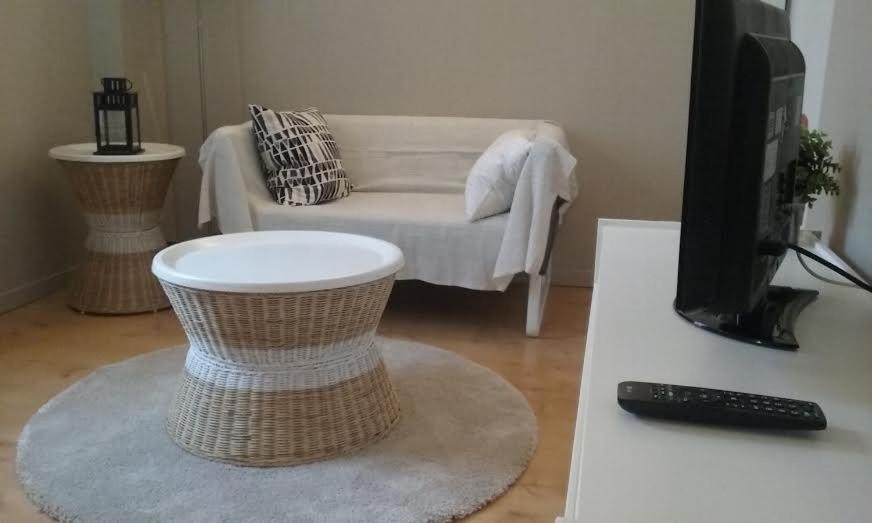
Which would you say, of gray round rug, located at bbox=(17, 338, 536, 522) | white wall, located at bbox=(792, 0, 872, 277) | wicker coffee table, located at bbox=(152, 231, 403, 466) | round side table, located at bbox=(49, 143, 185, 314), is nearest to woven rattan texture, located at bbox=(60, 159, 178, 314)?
round side table, located at bbox=(49, 143, 185, 314)

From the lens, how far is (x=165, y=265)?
1.83 meters

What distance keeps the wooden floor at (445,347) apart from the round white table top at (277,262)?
0.58 m

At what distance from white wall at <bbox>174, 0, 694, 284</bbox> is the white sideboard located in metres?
2.23

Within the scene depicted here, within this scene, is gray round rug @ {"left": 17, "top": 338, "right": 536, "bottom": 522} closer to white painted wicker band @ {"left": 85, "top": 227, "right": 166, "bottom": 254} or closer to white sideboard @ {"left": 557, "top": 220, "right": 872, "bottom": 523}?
white sideboard @ {"left": 557, "top": 220, "right": 872, "bottom": 523}

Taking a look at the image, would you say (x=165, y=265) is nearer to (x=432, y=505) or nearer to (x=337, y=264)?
(x=337, y=264)

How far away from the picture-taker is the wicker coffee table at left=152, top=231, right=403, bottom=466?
169 centimetres

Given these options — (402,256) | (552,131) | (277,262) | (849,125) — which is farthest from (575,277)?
(849,125)

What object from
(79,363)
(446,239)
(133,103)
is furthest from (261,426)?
(133,103)

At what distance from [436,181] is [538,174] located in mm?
846

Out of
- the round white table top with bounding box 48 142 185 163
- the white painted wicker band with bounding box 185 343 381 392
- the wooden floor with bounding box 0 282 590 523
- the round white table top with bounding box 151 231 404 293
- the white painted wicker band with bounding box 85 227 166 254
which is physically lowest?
the wooden floor with bounding box 0 282 590 523

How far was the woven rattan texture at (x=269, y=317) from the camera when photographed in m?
1.68

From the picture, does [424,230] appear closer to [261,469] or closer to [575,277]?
[575,277]

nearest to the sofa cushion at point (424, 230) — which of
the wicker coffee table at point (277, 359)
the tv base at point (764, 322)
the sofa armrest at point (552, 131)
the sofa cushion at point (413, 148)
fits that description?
the sofa armrest at point (552, 131)

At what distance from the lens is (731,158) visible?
873 millimetres
